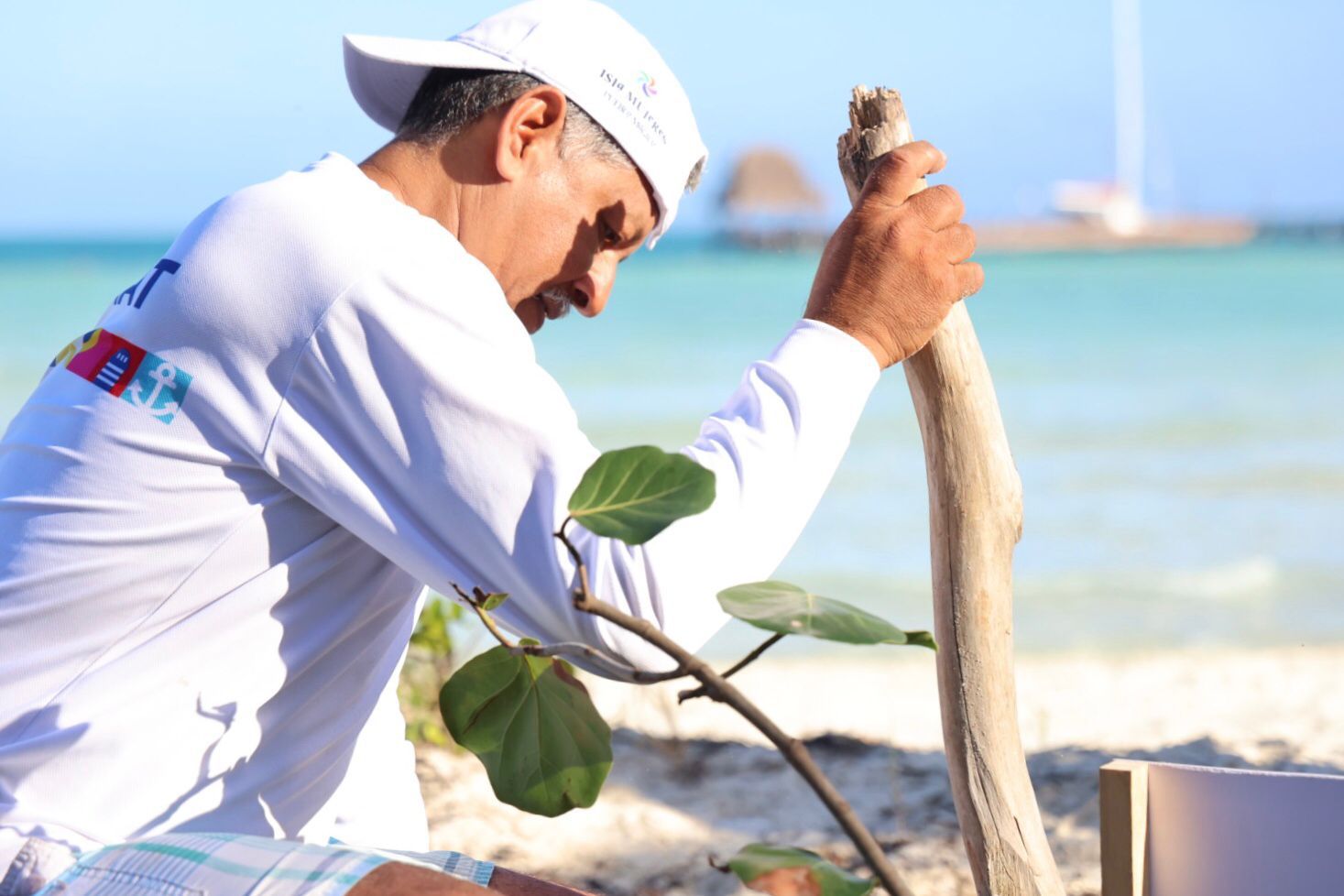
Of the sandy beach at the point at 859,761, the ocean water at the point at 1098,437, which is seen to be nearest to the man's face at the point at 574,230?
the sandy beach at the point at 859,761

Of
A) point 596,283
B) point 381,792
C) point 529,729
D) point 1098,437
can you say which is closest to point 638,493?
point 529,729

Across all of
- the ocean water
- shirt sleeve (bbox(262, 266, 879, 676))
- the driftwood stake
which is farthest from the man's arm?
the ocean water

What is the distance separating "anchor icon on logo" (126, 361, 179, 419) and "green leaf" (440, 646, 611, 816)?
360 millimetres

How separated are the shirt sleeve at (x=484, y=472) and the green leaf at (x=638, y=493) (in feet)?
0.57

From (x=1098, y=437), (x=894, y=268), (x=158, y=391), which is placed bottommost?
(x=158, y=391)

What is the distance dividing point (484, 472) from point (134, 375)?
0.34m

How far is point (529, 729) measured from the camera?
3.51 ft

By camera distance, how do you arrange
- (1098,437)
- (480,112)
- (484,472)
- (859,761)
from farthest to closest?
1. (1098,437)
2. (859,761)
3. (480,112)
4. (484,472)

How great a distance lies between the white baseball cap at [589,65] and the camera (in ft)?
4.69

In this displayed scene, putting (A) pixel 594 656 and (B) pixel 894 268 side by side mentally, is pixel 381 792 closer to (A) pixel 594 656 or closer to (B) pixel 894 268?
(A) pixel 594 656

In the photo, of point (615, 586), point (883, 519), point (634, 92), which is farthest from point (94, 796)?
point (883, 519)

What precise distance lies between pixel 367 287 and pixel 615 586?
0.31 m

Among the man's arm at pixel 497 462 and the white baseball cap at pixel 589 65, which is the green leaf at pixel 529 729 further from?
the white baseball cap at pixel 589 65

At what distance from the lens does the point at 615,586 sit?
1.11 meters
